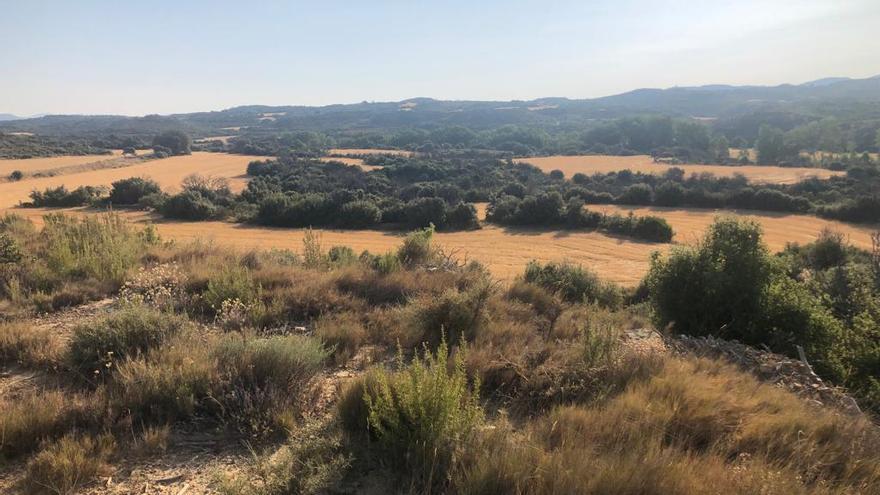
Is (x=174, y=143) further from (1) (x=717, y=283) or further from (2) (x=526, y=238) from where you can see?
(1) (x=717, y=283)

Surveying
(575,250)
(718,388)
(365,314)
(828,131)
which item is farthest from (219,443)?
(828,131)

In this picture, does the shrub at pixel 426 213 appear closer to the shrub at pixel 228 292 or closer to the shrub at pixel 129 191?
the shrub at pixel 129 191

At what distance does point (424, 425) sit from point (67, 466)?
2132 mm

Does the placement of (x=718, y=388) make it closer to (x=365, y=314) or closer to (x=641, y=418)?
(x=641, y=418)

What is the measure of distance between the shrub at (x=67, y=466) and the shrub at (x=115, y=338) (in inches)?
43.8

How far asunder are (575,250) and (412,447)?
27094 millimetres

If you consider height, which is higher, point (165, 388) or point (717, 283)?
point (165, 388)

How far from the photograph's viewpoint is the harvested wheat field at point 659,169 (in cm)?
5748

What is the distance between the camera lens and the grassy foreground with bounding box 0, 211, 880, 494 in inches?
114

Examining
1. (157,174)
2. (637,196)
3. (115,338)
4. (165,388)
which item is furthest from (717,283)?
(157,174)

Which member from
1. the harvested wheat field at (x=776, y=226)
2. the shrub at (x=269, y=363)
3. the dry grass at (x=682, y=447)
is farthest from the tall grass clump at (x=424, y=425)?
the harvested wheat field at (x=776, y=226)

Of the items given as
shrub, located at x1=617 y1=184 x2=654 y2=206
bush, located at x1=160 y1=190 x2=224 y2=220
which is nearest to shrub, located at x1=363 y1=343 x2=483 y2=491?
bush, located at x1=160 y1=190 x2=224 y2=220

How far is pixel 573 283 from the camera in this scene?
1006 centimetres

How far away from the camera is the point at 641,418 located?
11.1 feet
